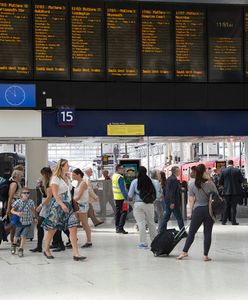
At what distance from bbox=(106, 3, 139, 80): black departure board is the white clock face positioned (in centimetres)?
218

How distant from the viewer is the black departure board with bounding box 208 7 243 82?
14.7m

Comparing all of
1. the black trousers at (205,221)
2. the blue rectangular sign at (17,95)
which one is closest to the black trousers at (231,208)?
the blue rectangular sign at (17,95)

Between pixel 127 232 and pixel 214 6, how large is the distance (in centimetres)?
624

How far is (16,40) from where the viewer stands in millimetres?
13641

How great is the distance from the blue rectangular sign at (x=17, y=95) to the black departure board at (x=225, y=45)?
4597 mm

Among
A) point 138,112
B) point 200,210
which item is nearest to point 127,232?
point 138,112

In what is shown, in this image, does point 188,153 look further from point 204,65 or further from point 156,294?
point 156,294

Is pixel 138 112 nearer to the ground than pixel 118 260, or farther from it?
farther from it

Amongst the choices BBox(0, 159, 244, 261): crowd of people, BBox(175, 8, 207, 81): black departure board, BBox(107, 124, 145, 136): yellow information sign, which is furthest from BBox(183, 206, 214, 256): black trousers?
BBox(175, 8, 207, 81): black departure board

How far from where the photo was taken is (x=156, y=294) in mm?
6727

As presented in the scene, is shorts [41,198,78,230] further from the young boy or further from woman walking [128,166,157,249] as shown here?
woman walking [128,166,157,249]

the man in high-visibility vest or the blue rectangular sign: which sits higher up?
the blue rectangular sign

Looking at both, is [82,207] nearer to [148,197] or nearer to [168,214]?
[148,197]

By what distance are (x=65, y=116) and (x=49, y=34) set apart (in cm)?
202
